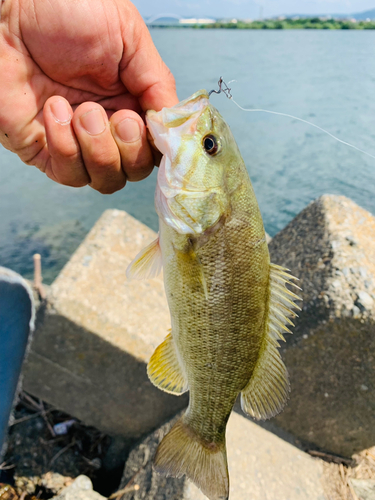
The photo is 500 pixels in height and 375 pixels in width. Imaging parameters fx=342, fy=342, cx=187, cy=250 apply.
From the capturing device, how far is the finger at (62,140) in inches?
59.9

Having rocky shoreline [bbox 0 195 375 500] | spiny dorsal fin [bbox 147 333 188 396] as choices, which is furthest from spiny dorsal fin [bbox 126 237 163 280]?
rocky shoreline [bbox 0 195 375 500]

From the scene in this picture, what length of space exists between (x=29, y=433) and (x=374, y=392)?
2915 mm

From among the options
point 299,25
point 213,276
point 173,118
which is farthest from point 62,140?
point 299,25

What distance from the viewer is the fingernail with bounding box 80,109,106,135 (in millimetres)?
1533

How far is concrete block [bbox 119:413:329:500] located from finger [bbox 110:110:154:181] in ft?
5.98

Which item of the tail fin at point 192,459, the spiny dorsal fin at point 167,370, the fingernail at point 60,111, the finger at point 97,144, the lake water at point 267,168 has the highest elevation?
the fingernail at point 60,111

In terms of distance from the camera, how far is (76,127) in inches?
61.4

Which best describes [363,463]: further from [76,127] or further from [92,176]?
[76,127]

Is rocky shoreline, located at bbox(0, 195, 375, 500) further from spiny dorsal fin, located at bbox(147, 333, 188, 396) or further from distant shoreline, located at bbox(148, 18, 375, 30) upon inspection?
distant shoreline, located at bbox(148, 18, 375, 30)

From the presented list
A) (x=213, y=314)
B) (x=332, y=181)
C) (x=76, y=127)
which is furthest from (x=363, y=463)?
(x=332, y=181)

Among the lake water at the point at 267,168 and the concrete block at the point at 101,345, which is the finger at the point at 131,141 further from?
the lake water at the point at 267,168

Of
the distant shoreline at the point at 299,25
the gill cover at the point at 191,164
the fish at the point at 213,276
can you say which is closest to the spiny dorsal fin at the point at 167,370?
the fish at the point at 213,276

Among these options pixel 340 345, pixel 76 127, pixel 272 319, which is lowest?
pixel 340 345

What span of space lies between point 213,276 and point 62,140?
935 mm
